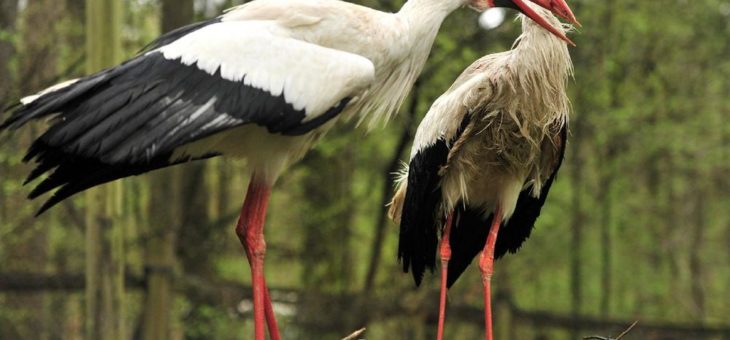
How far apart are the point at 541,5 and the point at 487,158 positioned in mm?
963

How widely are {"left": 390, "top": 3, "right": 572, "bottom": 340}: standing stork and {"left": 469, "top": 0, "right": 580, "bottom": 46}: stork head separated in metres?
0.06

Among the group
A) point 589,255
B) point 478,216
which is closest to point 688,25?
point 589,255

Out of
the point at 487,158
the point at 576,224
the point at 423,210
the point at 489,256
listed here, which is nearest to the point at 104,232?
the point at 423,210

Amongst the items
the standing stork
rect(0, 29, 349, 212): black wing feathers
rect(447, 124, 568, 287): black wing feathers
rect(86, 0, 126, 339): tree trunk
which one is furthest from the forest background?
rect(0, 29, 349, 212): black wing feathers

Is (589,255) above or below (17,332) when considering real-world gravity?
below

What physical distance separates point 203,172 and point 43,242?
2112mm

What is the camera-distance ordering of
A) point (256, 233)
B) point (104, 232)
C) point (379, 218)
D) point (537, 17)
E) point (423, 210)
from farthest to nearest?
point (379, 218) < point (104, 232) < point (423, 210) < point (256, 233) < point (537, 17)

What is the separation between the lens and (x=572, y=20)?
557 cm

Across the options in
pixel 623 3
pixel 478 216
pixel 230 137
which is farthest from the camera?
pixel 623 3

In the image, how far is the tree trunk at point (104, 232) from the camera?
28.4 feet

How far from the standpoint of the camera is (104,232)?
8867 mm

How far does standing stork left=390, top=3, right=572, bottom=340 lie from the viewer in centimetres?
580

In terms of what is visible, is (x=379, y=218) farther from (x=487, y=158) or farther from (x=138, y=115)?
(x=138, y=115)

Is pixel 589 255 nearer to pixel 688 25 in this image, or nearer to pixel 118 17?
pixel 688 25
